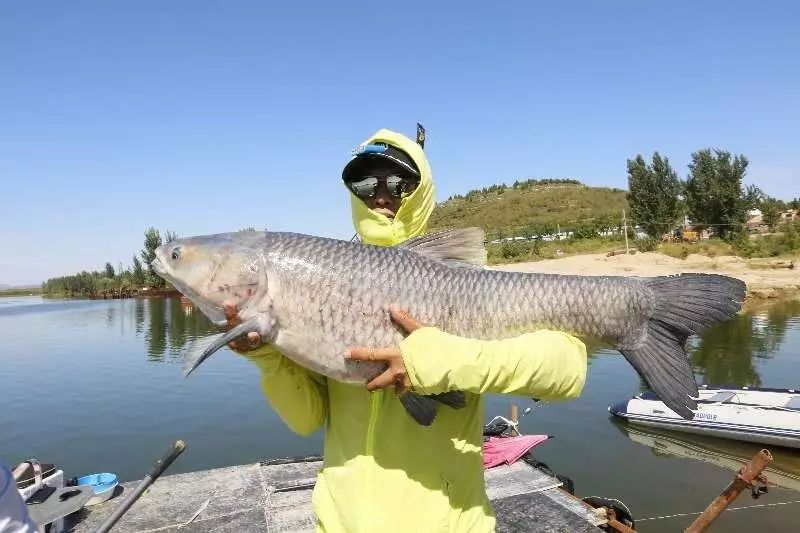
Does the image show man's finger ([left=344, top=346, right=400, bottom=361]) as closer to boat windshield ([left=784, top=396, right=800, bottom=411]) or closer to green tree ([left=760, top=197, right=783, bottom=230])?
boat windshield ([left=784, top=396, right=800, bottom=411])

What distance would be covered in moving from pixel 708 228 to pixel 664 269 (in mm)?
18515

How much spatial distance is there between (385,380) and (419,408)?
0.18 metres

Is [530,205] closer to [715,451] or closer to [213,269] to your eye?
[715,451]

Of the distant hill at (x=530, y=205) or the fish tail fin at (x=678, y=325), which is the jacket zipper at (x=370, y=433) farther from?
the distant hill at (x=530, y=205)

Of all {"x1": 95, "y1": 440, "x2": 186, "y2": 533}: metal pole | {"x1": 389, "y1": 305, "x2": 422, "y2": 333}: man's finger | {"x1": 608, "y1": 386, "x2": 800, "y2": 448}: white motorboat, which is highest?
{"x1": 389, "y1": 305, "x2": 422, "y2": 333}: man's finger

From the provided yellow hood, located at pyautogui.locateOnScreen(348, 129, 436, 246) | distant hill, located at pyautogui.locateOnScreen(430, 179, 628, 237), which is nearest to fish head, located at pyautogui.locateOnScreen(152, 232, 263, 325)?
yellow hood, located at pyautogui.locateOnScreen(348, 129, 436, 246)

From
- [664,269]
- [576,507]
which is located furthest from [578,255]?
[576,507]

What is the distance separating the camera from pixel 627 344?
2631mm

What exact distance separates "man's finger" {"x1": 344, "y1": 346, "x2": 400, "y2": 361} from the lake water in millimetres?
8669

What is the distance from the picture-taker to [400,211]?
2.83 m

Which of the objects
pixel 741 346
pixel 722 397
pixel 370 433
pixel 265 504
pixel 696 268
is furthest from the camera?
pixel 696 268

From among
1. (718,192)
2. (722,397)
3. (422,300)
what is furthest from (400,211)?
(718,192)

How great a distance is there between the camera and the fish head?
2.60 m

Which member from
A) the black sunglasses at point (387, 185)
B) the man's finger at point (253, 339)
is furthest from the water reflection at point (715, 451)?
the man's finger at point (253, 339)
